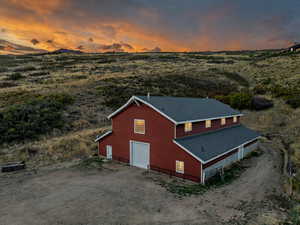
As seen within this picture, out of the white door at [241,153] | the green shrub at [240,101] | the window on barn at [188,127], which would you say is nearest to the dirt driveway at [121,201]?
the white door at [241,153]

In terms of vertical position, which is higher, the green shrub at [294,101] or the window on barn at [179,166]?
the green shrub at [294,101]

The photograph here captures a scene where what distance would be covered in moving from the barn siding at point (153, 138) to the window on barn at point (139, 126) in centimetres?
34

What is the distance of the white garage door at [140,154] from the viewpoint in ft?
70.8

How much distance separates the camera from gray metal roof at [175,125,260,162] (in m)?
19.0

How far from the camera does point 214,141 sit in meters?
22.4

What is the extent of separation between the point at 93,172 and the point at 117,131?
5.15 metres

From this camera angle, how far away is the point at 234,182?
1862 cm

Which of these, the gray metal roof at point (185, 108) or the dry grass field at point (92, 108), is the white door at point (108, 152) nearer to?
the dry grass field at point (92, 108)

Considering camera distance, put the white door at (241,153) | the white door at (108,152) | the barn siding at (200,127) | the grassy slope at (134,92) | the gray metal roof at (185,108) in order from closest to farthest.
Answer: the barn siding at (200,127), the gray metal roof at (185,108), the white door at (108,152), the white door at (241,153), the grassy slope at (134,92)

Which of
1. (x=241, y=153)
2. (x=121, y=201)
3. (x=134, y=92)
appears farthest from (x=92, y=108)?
(x=121, y=201)

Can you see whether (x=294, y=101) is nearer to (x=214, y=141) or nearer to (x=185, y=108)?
(x=214, y=141)

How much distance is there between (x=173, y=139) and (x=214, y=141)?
5457 millimetres

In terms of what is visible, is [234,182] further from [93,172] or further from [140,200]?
[93,172]

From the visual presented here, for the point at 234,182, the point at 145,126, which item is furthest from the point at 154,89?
the point at 234,182
